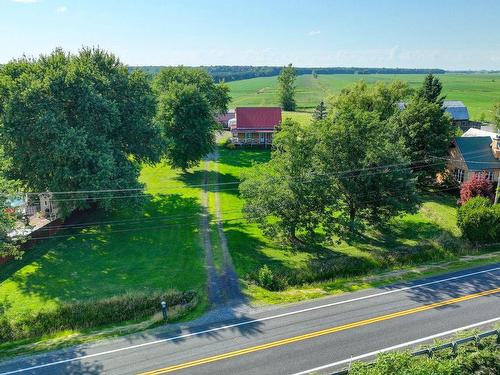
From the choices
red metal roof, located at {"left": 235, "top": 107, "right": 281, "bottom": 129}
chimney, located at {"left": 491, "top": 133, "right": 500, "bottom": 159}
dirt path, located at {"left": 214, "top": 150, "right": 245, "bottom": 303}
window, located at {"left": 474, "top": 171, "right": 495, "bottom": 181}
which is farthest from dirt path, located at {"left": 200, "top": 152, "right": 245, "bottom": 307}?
red metal roof, located at {"left": 235, "top": 107, "right": 281, "bottom": 129}

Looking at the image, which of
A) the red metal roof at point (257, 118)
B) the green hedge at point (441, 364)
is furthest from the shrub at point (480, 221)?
the red metal roof at point (257, 118)

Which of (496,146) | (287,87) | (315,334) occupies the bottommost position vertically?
(315,334)

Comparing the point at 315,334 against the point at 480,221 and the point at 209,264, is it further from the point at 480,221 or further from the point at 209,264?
the point at 480,221

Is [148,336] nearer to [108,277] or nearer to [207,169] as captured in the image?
[108,277]

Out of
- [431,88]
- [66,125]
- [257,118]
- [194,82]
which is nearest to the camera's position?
[66,125]

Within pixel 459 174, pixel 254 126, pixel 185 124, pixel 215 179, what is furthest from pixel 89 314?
pixel 254 126

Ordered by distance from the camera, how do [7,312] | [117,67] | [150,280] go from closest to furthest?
[7,312], [150,280], [117,67]

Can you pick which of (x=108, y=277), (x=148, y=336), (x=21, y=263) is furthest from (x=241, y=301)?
(x=21, y=263)

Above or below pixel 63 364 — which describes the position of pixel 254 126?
above

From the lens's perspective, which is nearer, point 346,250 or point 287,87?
point 346,250
